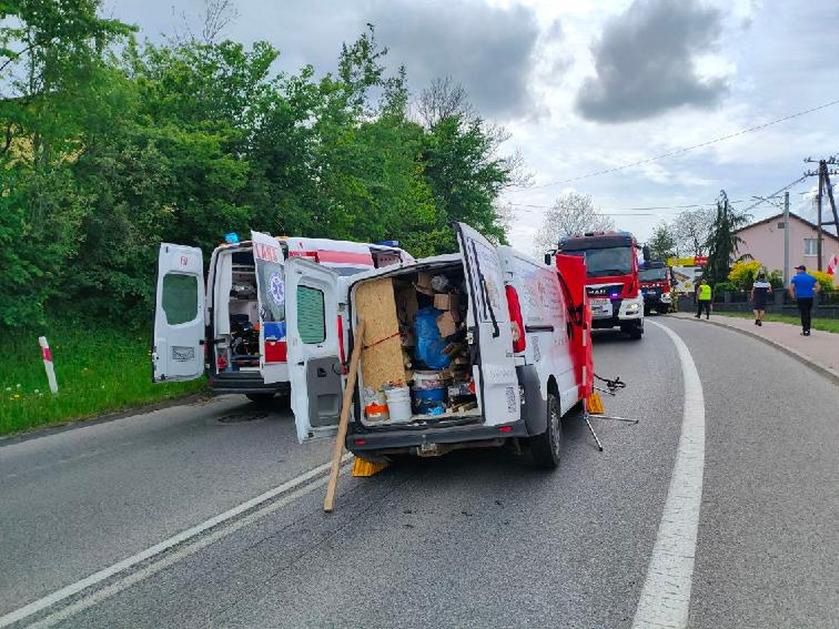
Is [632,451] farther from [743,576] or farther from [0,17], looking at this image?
[0,17]

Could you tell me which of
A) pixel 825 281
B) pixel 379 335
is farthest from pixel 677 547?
pixel 825 281

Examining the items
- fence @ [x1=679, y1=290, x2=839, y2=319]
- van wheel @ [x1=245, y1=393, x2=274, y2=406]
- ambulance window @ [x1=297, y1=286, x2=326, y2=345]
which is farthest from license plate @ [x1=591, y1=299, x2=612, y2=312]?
ambulance window @ [x1=297, y1=286, x2=326, y2=345]

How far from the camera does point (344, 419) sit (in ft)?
19.0

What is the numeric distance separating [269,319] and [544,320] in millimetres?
4360

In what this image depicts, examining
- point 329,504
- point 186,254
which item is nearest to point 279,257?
point 186,254

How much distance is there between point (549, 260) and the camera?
10531mm

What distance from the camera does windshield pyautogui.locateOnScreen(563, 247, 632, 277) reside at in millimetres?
19078

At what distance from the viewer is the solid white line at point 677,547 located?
11.6 feet

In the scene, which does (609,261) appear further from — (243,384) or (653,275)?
(653,275)

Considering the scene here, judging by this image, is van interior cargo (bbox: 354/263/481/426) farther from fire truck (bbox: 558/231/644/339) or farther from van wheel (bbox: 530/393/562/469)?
fire truck (bbox: 558/231/644/339)

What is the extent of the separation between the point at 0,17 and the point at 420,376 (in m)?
10.0

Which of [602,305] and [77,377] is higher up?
[602,305]

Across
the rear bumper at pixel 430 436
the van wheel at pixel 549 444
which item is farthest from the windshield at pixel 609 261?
the rear bumper at pixel 430 436

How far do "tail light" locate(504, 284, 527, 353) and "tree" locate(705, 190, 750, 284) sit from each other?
178ft
